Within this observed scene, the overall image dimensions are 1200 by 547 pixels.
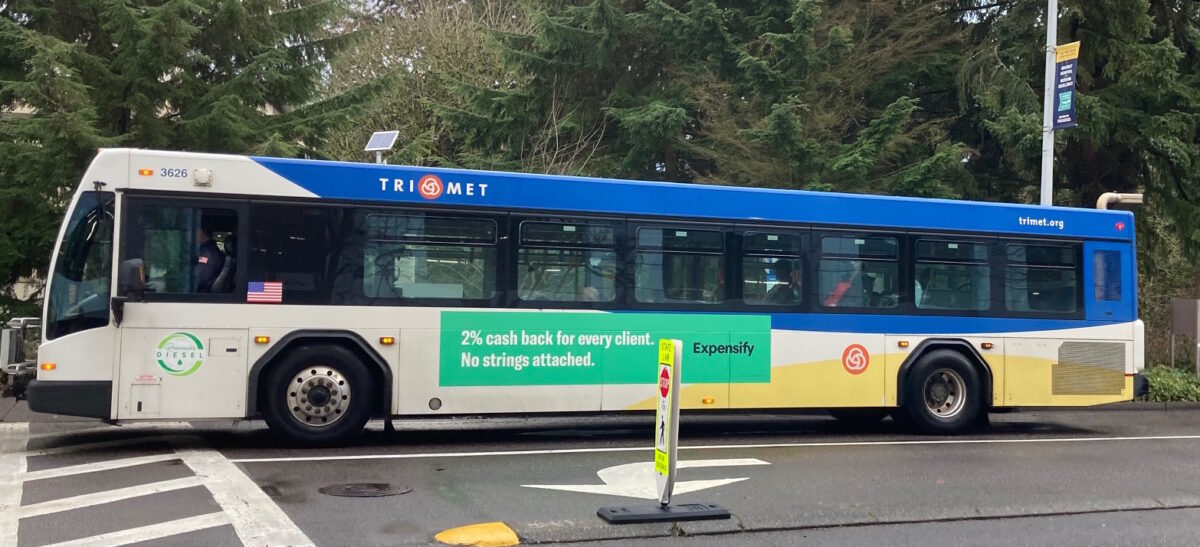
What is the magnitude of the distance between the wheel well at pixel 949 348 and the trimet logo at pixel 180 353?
25.1 ft

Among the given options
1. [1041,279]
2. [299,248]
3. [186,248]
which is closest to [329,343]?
[299,248]

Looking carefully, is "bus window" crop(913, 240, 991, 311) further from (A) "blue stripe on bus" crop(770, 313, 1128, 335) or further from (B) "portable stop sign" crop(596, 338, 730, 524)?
(B) "portable stop sign" crop(596, 338, 730, 524)

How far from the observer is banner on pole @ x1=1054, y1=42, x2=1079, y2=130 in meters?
15.7

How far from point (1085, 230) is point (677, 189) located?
554cm

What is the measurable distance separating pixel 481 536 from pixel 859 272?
22.5 feet

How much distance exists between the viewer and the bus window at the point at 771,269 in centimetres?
1166

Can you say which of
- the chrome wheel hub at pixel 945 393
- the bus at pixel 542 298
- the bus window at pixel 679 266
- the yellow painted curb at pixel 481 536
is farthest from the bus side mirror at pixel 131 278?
the chrome wheel hub at pixel 945 393

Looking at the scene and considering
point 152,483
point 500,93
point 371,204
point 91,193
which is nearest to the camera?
point 152,483

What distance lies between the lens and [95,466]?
351 inches

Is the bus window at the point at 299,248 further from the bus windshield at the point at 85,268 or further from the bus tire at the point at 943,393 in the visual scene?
the bus tire at the point at 943,393

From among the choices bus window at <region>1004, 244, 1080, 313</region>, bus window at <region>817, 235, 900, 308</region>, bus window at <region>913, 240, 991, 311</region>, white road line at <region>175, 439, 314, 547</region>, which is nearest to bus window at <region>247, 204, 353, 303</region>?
white road line at <region>175, 439, 314, 547</region>

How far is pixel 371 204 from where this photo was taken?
1028 centimetres

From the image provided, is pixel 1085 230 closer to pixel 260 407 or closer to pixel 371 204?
pixel 371 204

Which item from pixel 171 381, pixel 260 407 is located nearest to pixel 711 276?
pixel 260 407
